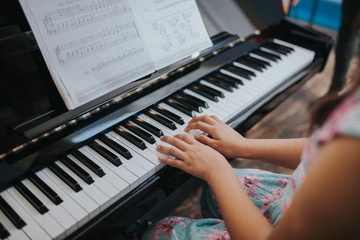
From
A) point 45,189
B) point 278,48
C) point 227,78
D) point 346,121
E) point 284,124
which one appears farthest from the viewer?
point 284,124

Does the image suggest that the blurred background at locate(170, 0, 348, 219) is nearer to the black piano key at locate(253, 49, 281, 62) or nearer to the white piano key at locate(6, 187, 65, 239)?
the black piano key at locate(253, 49, 281, 62)

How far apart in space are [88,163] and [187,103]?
49cm

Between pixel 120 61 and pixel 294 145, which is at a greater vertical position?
pixel 120 61

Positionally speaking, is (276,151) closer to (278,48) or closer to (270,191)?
(270,191)

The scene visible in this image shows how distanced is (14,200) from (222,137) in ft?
2.18

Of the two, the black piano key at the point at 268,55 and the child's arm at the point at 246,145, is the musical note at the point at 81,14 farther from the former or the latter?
the black piano key at the point at 268,55

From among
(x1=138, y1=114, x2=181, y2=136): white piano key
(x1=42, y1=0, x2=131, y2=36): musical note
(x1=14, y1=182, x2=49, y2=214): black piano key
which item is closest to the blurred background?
(x1=138, y1=114, x2=181, y2=136): white piano key

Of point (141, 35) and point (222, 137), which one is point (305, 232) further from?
point (141, 35)

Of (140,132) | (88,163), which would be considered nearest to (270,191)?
(140,132)

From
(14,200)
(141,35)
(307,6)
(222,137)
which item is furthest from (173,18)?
(307,6)

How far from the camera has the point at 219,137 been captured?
102 cm

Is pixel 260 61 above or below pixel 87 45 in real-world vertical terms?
below

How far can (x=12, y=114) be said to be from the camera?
0.90 metres

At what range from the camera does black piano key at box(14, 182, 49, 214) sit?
31.4 inches
